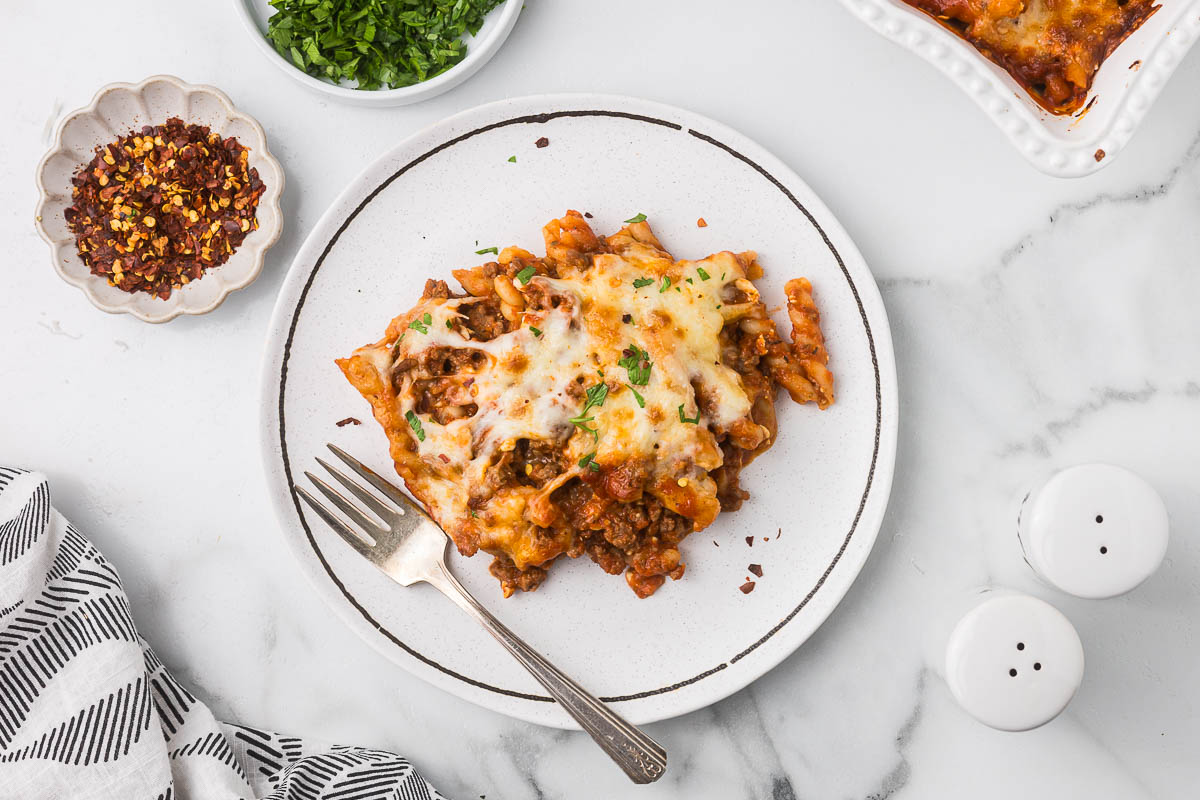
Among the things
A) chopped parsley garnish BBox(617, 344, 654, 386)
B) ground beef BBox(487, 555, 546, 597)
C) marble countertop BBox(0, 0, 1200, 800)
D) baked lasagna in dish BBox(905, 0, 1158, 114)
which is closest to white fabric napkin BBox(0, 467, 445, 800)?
marble countertop BBox(0, 0, 1200, 800)

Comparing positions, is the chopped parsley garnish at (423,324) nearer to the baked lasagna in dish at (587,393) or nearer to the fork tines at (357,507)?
the baked lasagna in dish at (587,393)

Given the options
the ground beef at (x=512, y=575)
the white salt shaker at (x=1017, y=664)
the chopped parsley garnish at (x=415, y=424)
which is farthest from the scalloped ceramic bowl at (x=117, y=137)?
the white salt shaker at (x=1017, y=664)

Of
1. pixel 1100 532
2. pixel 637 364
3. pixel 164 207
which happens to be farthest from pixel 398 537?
pixel 1100 532

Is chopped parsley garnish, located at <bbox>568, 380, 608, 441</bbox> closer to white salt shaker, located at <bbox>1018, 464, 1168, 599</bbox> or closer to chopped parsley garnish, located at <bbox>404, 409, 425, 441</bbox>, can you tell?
chopped parsley garnish, located at <bbox>404, 409, 425, 441</bbox>

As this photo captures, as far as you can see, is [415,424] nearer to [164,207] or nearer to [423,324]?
[423,324]

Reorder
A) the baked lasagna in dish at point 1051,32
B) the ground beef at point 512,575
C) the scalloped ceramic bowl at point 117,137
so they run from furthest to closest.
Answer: the scalloped ceramic bowl at point 117,137, the ground beef at point 512,575, the baked lasagna in dish at point 1051,32
